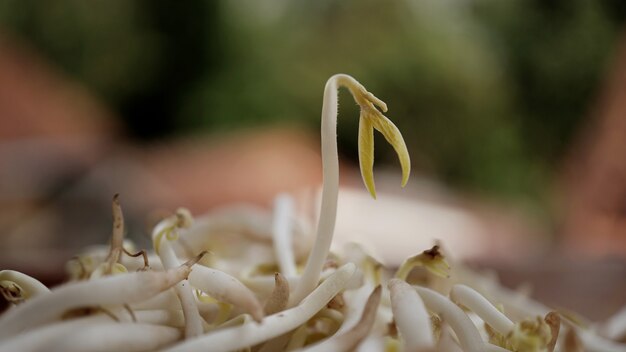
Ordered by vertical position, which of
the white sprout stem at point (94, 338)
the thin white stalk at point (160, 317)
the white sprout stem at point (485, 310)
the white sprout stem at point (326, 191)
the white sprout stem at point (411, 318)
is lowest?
the white sprout stem at point (94, 338)

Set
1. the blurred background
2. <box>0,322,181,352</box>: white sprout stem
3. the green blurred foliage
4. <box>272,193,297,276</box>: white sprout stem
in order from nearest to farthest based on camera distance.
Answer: <box>0,322,181,352</box>: white sprout stem, <box>272,193,297,276</box>: white sprout stem, the blurred background, the green blurred foliage

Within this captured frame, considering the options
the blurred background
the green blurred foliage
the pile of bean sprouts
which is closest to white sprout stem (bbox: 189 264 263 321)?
the pile of bean sprouts

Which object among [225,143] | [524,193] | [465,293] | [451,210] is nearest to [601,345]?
[465,293]

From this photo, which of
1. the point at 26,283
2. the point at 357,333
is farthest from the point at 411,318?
the point at 26,283

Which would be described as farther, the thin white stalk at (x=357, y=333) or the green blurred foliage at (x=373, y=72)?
the green blurred foliage at (x=373, y=72)

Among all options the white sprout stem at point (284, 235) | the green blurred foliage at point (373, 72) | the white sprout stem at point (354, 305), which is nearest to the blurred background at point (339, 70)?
the green blurred foliage at point (373, 72)

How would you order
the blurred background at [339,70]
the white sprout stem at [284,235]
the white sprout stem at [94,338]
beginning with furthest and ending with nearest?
the blurred background at [339,70] < the white sprout stem at [284,235] < the white sprout stem at [94,338]

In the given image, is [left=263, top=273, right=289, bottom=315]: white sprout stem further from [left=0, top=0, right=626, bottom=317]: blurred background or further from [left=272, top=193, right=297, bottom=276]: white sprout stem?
[left=0, top=0, right=626, bottom=317]: blurred background

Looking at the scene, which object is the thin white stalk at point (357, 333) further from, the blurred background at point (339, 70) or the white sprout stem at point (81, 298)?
the blurred background at point (339, 70)
